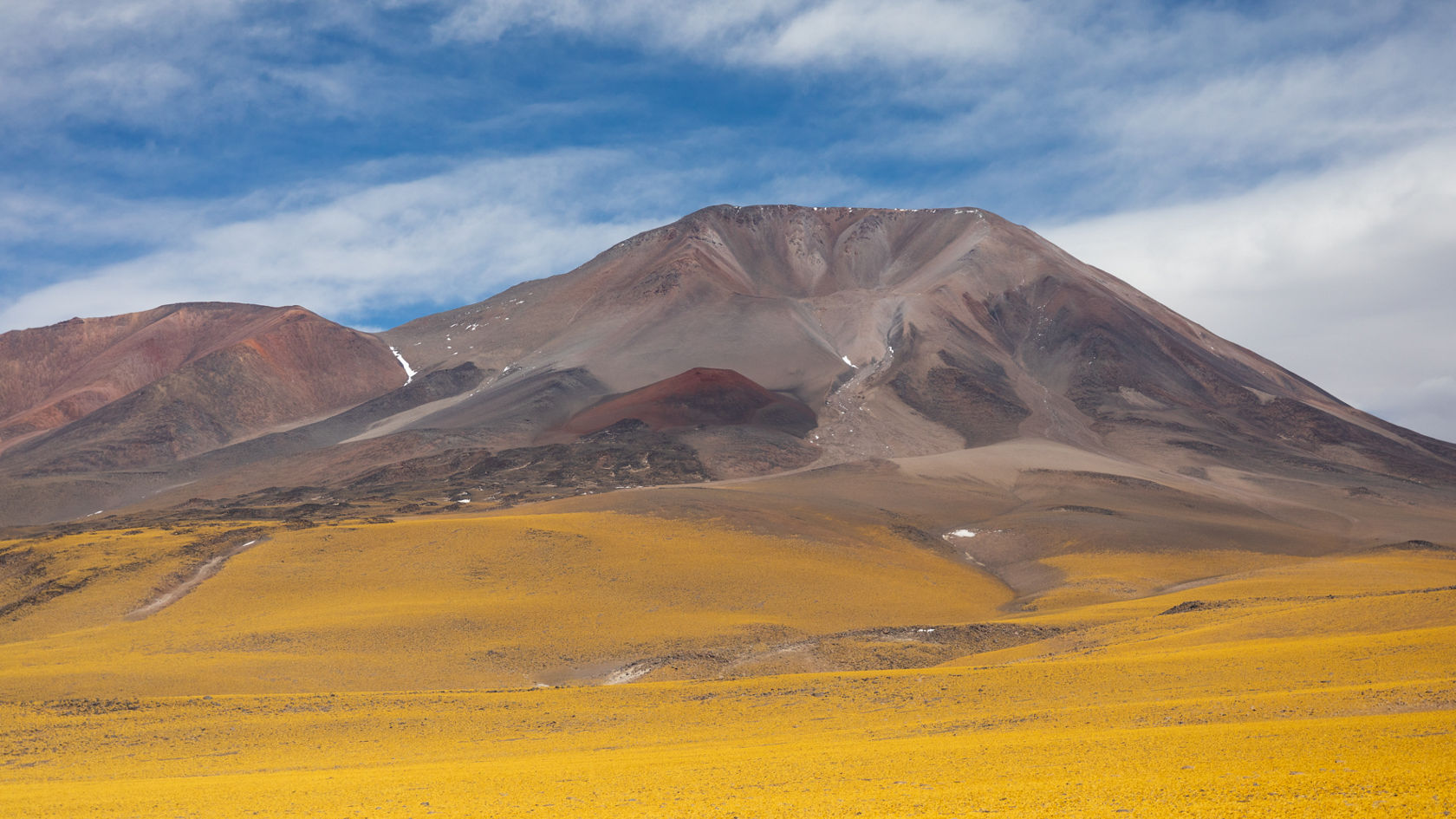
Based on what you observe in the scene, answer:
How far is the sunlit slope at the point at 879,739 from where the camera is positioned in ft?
56.1

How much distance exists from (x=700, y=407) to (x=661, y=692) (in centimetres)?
10706

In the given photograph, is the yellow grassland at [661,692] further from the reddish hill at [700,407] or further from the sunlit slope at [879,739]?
the reddish hill at [700,407]

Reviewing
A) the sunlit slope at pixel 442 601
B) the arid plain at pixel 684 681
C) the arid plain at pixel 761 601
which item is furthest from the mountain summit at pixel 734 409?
the arid plain at pixel 684 681

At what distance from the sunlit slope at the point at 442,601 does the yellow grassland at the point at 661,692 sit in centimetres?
24

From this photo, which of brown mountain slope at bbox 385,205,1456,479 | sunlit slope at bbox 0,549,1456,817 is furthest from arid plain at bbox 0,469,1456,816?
brown mountain slope at bbox 385,205,1456,479

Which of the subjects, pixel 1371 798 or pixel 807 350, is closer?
pixel 1371 798

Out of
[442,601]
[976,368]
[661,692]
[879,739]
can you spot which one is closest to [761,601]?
[442,601]

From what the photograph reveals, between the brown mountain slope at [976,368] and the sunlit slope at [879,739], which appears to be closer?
the sunlit slope at [879,739]

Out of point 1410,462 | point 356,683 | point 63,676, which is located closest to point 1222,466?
point 1410,462

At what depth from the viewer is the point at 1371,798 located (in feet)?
48.5

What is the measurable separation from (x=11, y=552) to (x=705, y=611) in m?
41.7

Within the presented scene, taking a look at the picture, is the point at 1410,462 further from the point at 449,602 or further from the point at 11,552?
the point at 11,552

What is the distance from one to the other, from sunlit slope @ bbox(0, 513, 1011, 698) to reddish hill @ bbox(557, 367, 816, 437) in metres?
61.4

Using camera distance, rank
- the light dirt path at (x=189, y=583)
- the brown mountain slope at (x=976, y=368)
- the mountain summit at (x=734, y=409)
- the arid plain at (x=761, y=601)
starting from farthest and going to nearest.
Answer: the brown mountain slope at (x=976, y=368), the mountain summit at (x=734, y=409), the light dirt path at (x=189, y=583), the arid plain at (x=761, y=601)
